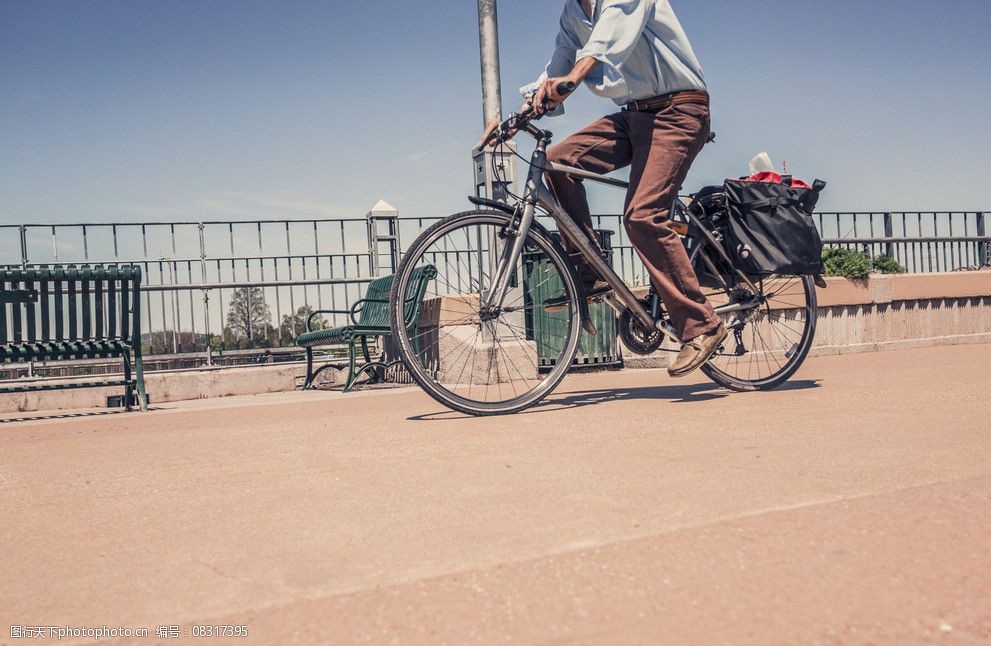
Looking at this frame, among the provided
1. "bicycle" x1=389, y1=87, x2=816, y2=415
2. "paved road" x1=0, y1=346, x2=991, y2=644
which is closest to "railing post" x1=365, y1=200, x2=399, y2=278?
"bicycle" x1=389, y1=87, x2=816, y2=415

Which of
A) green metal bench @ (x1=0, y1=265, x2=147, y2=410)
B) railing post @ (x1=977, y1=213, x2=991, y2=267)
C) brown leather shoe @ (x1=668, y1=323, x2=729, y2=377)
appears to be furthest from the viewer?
railing post @ (x1=977, y1=213, x2=991, y2=267)

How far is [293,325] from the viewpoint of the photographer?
1070 centimetres

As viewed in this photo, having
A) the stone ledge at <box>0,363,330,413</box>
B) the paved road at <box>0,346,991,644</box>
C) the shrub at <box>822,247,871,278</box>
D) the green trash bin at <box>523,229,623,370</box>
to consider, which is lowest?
the stone ledge at <box>0,363,330,413</box>

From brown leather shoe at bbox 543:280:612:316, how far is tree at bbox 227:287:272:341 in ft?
22.2

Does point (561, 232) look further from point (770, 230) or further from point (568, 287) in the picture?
point (770, 230)

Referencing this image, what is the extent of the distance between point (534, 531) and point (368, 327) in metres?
5.77

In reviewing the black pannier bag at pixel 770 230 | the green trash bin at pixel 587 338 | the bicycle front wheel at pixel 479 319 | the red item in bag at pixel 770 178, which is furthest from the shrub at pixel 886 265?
the black pannier bag at pixel 770 230

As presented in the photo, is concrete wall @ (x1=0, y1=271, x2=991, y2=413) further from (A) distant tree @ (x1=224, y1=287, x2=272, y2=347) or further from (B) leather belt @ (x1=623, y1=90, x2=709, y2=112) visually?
(B) leather belt @ (x1=623, y1=90, x2=709, y2=112)

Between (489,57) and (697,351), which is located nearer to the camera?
(697,351)

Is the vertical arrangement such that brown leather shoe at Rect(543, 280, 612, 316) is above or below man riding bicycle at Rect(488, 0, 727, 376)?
below

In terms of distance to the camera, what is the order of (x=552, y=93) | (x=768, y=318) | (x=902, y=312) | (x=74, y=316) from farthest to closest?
(x=902, y=312)
(x=74, y=316)
(x=768, y=318)
(x=552, y=93)

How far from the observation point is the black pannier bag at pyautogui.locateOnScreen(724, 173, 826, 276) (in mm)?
4500

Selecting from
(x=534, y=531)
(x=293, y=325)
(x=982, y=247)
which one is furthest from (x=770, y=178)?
(x=982, y=247)

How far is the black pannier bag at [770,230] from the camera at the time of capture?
14.8 feet
